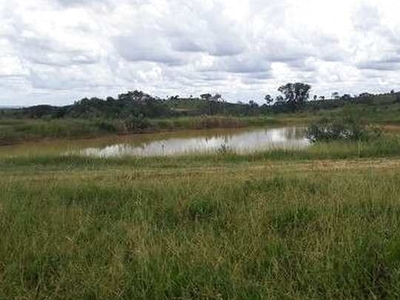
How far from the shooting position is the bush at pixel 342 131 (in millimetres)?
24759

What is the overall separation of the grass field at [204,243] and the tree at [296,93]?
278 ft

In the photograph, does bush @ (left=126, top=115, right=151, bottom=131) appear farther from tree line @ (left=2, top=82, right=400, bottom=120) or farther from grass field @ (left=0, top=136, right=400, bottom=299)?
grass field @ (left=0, top=136, right=400, bottom=299)

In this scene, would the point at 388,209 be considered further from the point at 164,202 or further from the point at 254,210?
the point at 164,202

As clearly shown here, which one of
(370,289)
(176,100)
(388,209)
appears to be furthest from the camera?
(176,100)

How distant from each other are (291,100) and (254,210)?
87.5 metres

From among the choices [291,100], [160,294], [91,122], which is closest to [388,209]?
[160,294]

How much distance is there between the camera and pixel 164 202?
7.29 m

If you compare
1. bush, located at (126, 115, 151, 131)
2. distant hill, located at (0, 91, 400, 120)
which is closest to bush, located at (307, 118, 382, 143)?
bush, located at (126, 115, 151, 131)

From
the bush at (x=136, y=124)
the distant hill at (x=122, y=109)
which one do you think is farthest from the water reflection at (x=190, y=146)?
the distant hill at (x=122, y=109)

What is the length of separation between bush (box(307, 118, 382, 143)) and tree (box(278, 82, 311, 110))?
210 feet

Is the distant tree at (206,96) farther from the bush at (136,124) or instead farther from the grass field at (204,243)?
the grass field at (204,243)

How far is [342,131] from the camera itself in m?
26.3

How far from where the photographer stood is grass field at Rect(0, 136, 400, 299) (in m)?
4.28

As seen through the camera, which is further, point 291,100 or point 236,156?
point 291,100
